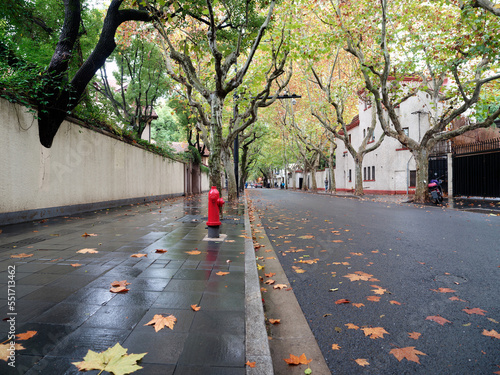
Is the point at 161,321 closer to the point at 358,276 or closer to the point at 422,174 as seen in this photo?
the point at 358,276

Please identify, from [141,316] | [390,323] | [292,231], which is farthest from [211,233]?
[390,323]

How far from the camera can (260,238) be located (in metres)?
6.82

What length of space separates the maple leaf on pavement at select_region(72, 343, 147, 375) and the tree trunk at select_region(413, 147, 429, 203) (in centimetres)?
1700

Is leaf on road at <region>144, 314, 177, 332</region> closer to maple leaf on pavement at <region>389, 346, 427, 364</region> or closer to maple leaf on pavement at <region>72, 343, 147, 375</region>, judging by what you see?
maple leaf on pavement at <region>72, 343, 147, 375</region>

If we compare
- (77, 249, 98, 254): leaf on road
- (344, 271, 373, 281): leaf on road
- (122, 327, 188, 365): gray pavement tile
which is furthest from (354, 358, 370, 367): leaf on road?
(77, 249, 98, 254): leaf on road

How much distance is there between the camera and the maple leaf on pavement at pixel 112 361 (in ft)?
5.98

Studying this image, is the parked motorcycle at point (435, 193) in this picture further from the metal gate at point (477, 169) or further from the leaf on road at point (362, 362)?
the leaf on road at point (362, 362)

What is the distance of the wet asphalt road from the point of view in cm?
224

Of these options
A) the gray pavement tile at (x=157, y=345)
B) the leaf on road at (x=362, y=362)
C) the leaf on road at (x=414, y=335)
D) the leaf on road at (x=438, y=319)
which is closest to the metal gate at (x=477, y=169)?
the leaf on road at (x=438, y=319)

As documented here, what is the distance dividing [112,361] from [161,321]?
55 cm

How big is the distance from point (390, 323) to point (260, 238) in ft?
13.8

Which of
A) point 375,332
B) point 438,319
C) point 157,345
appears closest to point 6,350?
point 157,345

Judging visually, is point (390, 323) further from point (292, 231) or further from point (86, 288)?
point (292, 231)

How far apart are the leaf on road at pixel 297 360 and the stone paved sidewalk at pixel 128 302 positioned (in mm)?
358
